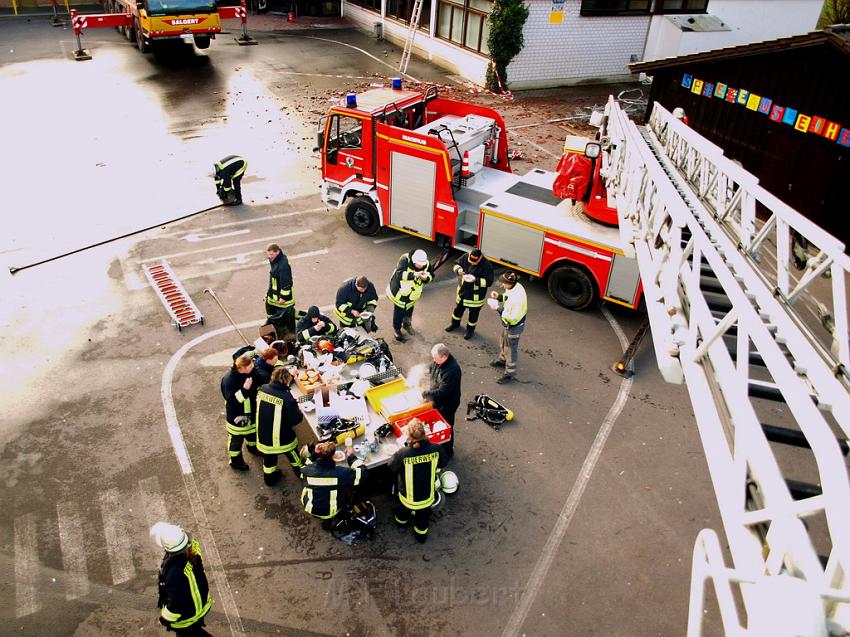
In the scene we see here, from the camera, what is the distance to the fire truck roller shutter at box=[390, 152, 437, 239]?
11.2 metres

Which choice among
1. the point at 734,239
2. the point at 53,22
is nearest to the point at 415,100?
the point at 734,239

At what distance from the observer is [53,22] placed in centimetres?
2873

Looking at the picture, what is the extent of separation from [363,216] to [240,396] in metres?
6.16

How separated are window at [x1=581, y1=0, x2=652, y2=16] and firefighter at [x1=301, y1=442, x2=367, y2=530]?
66.9ft

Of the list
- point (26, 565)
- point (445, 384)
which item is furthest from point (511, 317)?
point (26, 565)

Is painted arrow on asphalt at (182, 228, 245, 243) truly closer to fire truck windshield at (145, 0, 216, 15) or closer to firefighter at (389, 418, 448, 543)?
firefighter at (389, 418, 448, 543)

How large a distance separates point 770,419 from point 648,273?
156 inches

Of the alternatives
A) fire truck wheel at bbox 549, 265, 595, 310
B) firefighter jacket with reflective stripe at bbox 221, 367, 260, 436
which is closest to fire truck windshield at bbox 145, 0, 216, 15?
fire truck wheel at bbox 549, 265, 595, 310

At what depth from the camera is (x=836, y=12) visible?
25406mm

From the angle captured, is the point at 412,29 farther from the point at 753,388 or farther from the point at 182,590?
the point at 182,590

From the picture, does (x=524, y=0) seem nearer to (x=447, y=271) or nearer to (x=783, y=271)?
(x=447, y=271)

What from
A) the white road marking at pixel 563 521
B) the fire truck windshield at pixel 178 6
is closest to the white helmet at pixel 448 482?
the white road marking at pixel 563 521

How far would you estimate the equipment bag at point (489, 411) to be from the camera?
8328 millimetres

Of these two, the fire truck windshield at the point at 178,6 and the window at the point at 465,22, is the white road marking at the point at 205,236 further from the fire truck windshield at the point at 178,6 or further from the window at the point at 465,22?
the fire truck windshield at the point at 178,6
